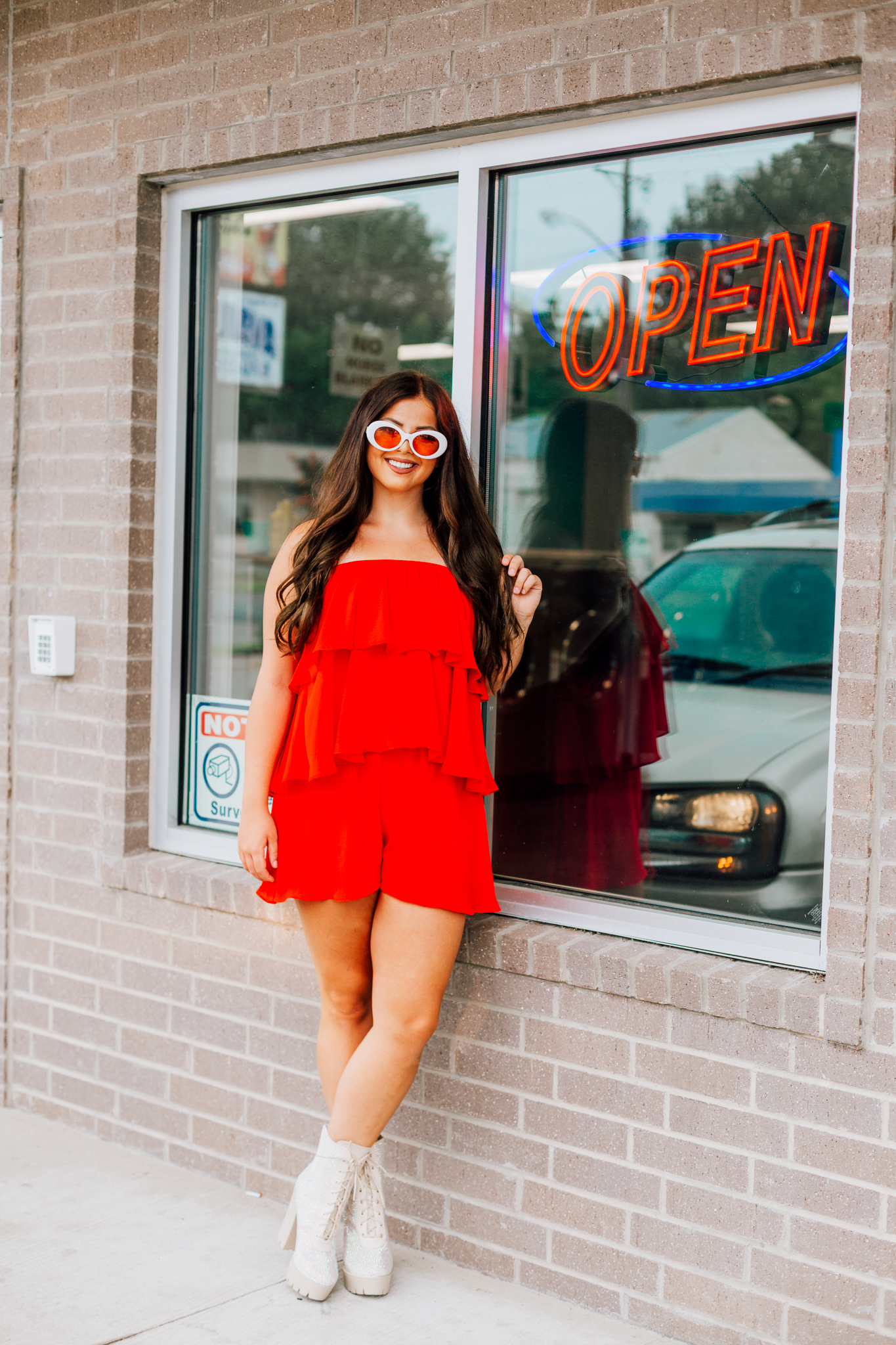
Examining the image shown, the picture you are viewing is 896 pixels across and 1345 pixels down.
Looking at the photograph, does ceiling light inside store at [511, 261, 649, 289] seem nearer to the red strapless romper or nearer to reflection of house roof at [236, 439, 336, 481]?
reflection of house roof at [236, 439, 336, 481]

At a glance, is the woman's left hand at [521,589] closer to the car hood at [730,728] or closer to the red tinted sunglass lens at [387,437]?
A: the red tinted sunglass lens at [387,437]

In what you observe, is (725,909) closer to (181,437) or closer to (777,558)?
(181,437)

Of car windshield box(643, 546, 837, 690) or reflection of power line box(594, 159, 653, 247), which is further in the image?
car windshield box(643, 546, 837, 690)

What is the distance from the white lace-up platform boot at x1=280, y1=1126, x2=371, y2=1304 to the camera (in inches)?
114

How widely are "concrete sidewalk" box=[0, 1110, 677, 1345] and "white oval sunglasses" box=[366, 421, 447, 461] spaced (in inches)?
77.0

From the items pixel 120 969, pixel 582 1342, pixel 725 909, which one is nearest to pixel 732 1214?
pixel 582 1342

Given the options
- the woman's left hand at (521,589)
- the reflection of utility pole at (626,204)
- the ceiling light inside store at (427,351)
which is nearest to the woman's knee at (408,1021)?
the woman's left hand at (521,589)

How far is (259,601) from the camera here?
4383 millimetres

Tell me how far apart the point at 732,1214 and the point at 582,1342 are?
17.5 inches

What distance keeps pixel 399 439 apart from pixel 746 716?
310cm

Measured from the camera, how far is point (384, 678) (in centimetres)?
285

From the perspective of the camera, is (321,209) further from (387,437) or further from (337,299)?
(337,299)

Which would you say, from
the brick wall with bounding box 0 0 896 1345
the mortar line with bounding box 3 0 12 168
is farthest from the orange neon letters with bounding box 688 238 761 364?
the mortar line with bounding box 3 0 12 168

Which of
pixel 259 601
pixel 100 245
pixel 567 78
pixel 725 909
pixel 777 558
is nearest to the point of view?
pixel 567 78
